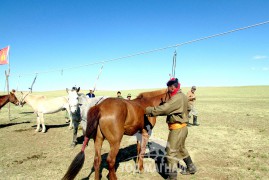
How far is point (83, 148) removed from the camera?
562 cm

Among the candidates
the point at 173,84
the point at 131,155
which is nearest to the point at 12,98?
the point at 131,155

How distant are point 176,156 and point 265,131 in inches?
374

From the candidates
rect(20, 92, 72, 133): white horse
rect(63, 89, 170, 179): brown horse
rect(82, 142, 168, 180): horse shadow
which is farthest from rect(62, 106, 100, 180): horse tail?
rect(20, 92, 72, 133): white horse

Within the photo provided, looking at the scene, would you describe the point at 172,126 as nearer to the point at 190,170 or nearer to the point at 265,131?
the point at 190,170

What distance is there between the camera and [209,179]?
625 centimetres

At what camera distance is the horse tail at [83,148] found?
5363mm

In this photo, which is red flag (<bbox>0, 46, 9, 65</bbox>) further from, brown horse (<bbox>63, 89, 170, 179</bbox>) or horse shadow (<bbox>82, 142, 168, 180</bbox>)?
brown horse (<bbox>63, 89, 170, 179</bbox>)

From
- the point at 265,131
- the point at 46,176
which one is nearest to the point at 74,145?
the point at 46,176

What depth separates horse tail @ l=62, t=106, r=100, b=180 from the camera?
5.36 m

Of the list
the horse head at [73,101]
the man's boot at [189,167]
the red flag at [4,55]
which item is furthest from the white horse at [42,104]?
the man's boot at [189,167]

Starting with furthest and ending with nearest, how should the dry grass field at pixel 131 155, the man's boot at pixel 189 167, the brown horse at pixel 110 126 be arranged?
the dry grass field at pixel 131 155 < the man's boot at pixel 189 167 < the brown horse at pixel 110 126

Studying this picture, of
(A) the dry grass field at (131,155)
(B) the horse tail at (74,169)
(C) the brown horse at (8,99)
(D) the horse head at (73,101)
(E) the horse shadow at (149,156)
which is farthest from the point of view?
(C) the brown horse at (8,99)

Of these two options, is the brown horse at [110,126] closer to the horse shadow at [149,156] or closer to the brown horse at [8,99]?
the horse shadow at [149,156]

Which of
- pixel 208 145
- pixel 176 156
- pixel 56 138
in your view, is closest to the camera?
pixel 176 156
